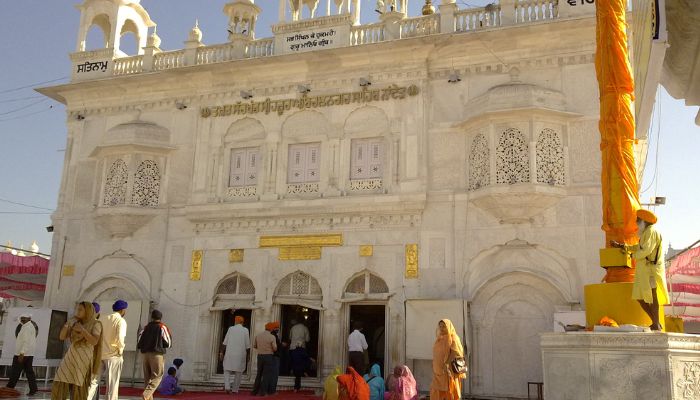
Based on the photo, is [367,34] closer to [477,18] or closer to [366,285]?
[477,18]

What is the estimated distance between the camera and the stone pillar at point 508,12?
13.4 meters

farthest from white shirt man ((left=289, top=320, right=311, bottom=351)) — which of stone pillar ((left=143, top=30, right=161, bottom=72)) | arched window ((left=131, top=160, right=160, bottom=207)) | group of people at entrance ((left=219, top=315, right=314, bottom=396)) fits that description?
stone pillar ((left=143, top=30, right=161, bottom=72))

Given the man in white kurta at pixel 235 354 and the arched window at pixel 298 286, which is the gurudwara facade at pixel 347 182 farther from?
the man in white kurta at pixel 235 354

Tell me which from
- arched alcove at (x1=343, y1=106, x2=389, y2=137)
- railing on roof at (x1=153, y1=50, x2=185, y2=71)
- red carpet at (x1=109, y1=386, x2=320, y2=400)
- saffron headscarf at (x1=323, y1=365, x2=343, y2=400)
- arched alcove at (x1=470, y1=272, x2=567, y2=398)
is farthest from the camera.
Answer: railing on roof at (x1=153, y1=50, x2=185, y2=71)

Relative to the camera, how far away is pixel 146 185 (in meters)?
15.4

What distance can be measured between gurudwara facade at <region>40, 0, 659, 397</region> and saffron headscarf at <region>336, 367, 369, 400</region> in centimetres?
442

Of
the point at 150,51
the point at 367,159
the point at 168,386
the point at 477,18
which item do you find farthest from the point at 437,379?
the point at 150,51

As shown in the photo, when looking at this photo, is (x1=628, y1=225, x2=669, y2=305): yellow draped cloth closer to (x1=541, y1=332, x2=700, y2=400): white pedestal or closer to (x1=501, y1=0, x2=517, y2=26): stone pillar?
(x1=541, y1=332, x2=700, y2=400): white pedestal

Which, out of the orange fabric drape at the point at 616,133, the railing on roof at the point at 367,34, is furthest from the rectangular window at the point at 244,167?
the orange fabric drape at the point at 616,133

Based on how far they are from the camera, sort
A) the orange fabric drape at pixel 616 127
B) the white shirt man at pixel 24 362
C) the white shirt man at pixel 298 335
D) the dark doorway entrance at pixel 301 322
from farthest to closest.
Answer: the dark doorway entrance at pixel 301 322 → the white shirt man at pixel 298 335 → the white shirt man at pixel 24 362 → the orange fabric drape at pixel 616 127

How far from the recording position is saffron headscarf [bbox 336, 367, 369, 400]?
7730 mm

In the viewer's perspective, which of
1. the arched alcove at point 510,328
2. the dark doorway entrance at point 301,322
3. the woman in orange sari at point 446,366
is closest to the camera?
the woman in orange sari at point 446,366

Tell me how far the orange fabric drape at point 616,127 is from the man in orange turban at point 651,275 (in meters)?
1.03

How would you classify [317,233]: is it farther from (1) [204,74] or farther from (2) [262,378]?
(1) [204,74]
